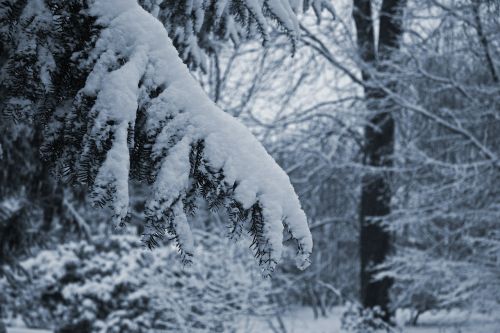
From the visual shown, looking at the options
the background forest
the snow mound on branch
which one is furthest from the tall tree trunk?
the snow mound on branch

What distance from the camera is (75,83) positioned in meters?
1.77

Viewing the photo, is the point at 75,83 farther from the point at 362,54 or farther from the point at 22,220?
the point at 362,54

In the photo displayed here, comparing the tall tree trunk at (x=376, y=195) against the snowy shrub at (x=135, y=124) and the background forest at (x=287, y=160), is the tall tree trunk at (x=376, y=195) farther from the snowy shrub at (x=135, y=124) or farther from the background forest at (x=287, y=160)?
the snowy shrub at (x=135, y=124)

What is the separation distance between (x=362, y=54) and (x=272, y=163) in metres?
6.87

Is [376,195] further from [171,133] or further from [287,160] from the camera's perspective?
[171,133]

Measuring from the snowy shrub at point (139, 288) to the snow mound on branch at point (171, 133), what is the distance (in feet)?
18.2

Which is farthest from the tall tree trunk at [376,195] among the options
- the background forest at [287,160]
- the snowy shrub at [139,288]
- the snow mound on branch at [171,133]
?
the snow mound on branch at [171,133]

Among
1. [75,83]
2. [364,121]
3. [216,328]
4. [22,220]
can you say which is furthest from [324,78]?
[75,83]

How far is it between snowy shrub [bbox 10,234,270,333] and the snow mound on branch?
5.53 metres

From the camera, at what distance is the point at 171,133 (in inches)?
63.3

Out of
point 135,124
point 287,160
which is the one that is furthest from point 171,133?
point 287,160

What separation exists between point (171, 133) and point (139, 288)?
270 inches

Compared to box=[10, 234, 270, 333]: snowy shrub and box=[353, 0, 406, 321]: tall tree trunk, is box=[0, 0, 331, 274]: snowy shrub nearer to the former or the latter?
box=[10, 234, 270, 333]: snowy shrub

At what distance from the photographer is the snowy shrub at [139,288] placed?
7344 mm
